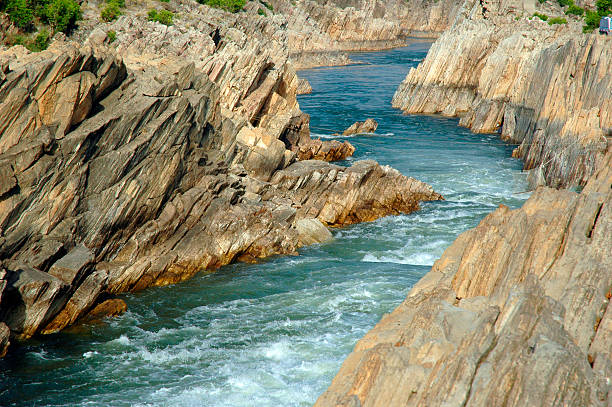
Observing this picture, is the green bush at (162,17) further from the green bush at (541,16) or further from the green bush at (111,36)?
the green bush at (541,16)

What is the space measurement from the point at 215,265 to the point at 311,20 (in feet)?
416

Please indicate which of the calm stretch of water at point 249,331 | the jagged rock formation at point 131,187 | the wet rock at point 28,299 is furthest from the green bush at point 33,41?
the wet rock at point 28,299

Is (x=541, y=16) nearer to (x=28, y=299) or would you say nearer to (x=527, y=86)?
(x=527, y=86)

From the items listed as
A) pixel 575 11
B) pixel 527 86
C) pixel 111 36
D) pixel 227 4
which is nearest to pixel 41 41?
pixel 111 36

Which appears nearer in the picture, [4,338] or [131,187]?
[4,338]

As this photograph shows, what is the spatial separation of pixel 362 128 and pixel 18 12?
117ft

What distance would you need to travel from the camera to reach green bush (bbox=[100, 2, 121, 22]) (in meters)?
70.7

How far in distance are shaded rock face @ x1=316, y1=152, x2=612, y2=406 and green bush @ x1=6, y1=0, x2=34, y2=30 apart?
55.5 m

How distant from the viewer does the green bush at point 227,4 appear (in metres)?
97.7

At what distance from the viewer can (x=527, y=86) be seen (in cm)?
6306

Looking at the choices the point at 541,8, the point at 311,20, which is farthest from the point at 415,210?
the point at 311,20

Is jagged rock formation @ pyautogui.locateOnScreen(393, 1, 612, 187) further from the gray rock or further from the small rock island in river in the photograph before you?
the gray rock

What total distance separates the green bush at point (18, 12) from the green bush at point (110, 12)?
9.92 m

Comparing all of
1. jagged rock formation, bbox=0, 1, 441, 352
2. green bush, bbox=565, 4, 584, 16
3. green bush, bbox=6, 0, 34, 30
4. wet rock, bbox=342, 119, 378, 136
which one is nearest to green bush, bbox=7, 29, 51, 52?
green bush, bbox=6, 0, 34, 30
